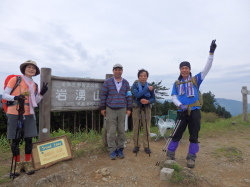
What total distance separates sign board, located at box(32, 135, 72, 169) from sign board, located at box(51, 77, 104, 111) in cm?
68

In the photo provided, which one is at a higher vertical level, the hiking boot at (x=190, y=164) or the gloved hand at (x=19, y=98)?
the gloved hand at (x=19, y=98)

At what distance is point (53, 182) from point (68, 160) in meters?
0.89

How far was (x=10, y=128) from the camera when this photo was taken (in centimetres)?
324

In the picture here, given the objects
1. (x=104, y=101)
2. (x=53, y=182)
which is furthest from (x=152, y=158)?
(x=53, y=182)

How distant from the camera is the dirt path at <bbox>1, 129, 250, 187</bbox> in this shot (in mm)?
3215

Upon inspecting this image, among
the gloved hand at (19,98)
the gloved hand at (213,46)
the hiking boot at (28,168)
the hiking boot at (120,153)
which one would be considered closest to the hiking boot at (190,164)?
the hiking boot at (120,153)

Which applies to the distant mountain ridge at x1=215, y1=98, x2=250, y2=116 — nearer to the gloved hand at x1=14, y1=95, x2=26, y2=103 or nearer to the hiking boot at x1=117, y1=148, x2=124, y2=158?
the hiking boot at x1=117, y1=148, x2=124, y2=158

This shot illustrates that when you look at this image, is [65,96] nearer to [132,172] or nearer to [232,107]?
[132,172]

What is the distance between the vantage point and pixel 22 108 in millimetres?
3164

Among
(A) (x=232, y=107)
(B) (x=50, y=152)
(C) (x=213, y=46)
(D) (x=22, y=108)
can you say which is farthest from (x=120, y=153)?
(A) (x=232, y=107)

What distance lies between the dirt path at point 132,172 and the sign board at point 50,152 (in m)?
0.12

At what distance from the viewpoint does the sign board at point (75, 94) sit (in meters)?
4.17

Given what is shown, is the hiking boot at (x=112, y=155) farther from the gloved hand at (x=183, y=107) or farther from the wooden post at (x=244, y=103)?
the wooden post at (x=244, y=103)

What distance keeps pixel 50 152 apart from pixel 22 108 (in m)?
1.17
